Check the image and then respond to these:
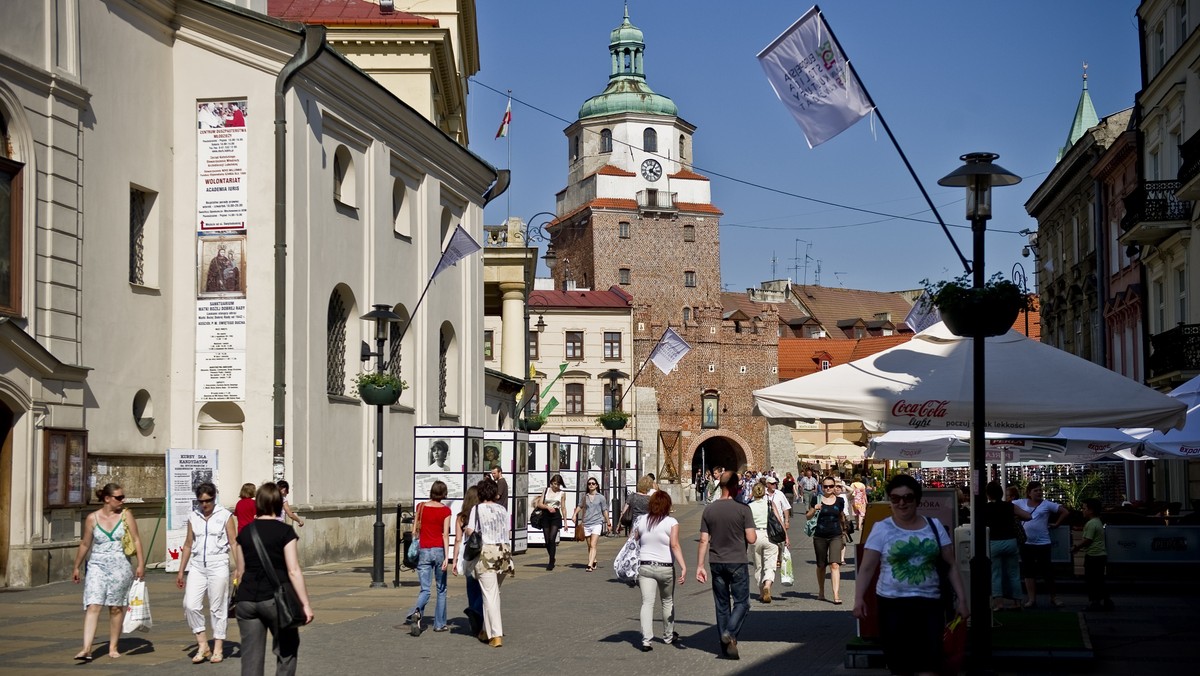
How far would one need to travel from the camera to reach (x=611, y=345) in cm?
8356

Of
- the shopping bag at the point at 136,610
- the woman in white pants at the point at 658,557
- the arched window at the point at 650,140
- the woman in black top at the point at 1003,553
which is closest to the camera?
the shopping bag at the point at 136,610

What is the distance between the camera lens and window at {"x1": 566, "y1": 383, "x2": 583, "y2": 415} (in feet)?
269

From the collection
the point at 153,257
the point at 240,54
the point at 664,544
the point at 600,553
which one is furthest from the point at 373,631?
the point at 600,553

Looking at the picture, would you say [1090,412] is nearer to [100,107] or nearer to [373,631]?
[373,631]

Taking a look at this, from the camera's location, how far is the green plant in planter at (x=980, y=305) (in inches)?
502

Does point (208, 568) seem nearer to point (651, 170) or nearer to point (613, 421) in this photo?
point (613, 421)

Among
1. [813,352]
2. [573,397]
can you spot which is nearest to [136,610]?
[573,397]

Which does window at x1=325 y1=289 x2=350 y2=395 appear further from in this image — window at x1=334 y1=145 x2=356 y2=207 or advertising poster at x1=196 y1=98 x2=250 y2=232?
advertising poster at x1=196 y1=98 x2=250 y2=232

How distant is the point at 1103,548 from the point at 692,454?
229 ft

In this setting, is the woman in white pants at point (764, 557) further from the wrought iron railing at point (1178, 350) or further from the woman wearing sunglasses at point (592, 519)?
the wrought iron railing at point (1178, 350)

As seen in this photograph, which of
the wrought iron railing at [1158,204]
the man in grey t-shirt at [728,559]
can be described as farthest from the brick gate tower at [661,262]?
the man in grey t-shirt at [728,559]

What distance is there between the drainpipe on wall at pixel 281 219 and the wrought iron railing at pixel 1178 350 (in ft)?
64.9

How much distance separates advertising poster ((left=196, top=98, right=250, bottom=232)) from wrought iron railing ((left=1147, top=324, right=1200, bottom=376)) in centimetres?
2052

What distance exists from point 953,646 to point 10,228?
1588cm
